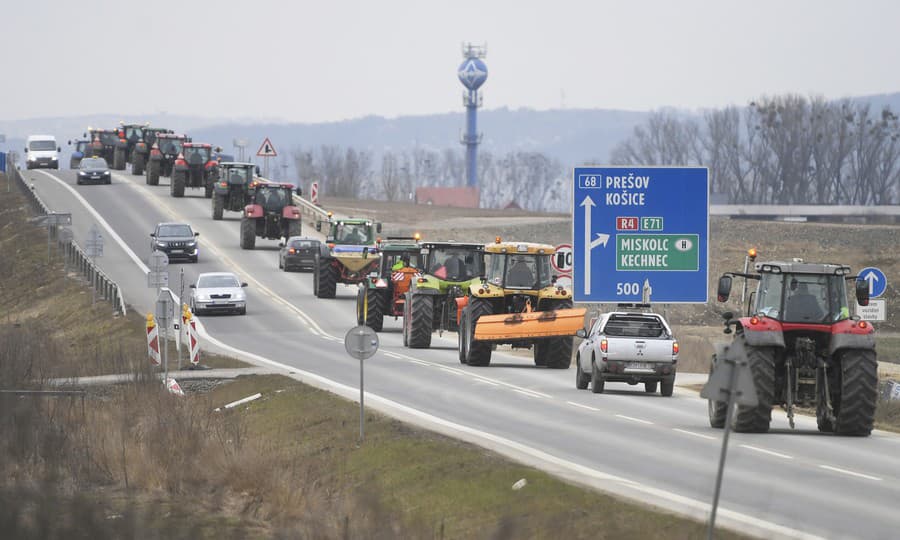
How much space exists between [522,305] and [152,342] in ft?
32.4

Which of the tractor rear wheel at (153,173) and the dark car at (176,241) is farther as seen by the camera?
the tractor rear wheel at (153,173)

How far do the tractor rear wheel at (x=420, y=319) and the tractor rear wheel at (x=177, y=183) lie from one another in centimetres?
4576

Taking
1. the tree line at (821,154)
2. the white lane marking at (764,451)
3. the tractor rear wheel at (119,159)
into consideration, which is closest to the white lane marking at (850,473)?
the white lane marking at (764,451)

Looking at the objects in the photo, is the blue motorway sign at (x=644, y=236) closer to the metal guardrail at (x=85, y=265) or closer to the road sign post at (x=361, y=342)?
the road sign post at (x=361, y=342)

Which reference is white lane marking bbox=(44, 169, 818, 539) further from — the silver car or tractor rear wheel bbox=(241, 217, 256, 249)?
tractor rear wheel bbox=(241, 217, 256, 249)

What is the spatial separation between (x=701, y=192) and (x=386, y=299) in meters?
10.7

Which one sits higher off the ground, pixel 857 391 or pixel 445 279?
pixel 445 279

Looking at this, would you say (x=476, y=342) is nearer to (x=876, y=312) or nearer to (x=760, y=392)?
(x=876, y=312)

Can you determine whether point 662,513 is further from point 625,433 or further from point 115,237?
point 115,237

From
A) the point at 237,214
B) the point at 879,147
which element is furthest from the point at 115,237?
the point at 879,147

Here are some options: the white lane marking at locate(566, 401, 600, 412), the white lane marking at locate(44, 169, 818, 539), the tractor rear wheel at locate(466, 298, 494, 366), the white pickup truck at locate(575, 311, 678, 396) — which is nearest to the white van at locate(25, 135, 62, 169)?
the white lane marking at locate(44, 169, 818, 539)

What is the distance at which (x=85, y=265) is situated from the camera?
62031mm

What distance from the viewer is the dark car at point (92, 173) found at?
290ft

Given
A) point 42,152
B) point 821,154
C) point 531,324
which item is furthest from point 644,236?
point 821,154
